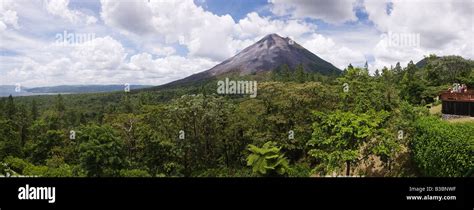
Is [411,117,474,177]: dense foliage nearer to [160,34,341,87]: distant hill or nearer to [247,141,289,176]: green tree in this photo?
[247,141,289,176]: green tree

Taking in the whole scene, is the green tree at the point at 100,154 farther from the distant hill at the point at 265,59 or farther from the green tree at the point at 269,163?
the distant hill at the point at 265,59

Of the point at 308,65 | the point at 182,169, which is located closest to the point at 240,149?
the point at 182,169

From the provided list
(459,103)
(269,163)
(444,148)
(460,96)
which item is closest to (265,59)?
(459,103)

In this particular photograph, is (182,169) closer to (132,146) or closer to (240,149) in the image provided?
(132,146)

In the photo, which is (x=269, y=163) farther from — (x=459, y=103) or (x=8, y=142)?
(x=8, y=142)

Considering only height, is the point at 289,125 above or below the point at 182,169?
above
